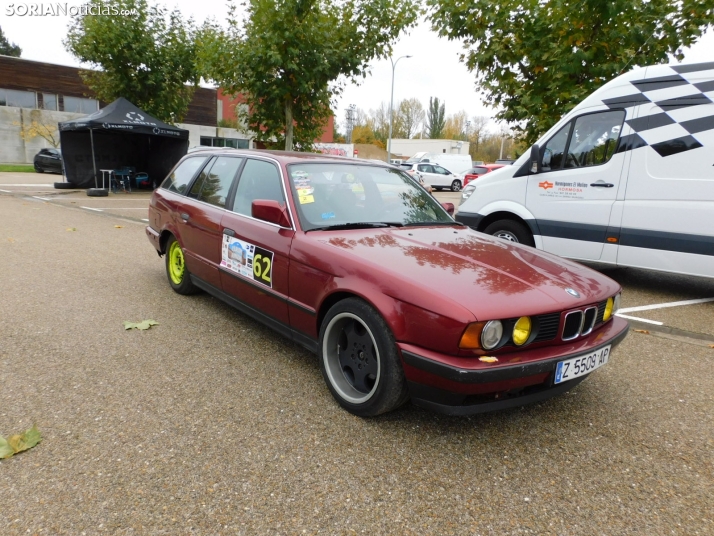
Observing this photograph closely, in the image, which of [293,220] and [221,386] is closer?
[221,386]

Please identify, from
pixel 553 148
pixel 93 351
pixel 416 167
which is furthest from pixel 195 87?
pixel 93 351

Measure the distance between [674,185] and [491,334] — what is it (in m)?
4.10

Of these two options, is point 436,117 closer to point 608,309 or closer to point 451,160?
point 451,160

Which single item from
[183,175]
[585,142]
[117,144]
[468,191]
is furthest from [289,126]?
[585,142]

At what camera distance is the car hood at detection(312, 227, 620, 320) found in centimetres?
242

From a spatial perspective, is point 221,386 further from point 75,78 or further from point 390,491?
point 75,78

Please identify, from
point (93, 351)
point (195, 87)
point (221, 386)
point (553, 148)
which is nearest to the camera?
point (221, 386)

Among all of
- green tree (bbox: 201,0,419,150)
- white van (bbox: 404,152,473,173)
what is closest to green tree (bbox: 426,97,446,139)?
white van (bbox: 404,152,473,173)

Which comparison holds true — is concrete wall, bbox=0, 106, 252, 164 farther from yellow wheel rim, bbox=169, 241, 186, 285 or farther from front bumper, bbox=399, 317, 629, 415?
front bumper, bbox=399, 317, 629, 415

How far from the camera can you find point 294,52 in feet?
41.2

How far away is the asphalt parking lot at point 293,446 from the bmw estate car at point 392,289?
0.28 meters

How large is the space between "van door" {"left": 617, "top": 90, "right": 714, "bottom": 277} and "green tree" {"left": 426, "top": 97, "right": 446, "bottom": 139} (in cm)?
8769

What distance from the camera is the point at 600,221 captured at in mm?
5770

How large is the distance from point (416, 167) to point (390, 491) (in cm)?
2758
